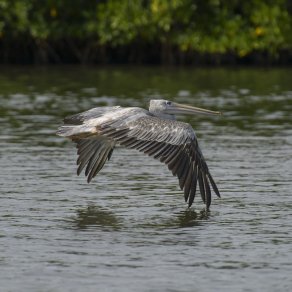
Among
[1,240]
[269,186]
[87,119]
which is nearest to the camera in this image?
[1,240]

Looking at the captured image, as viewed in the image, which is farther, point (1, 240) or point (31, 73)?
point (31, 73)

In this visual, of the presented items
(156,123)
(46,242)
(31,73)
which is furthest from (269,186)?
(31,73)

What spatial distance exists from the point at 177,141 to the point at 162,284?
3.10 m

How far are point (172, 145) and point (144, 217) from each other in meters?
0.75

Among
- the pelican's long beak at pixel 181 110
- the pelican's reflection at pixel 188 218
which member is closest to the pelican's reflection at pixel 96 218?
the pelican's reflection at pixel 188 218

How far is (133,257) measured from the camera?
955 centimetres

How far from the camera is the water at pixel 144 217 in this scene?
29.3ft

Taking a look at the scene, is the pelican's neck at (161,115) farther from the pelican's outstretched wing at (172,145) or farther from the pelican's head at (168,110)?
the pelican's outstretched wing at (172,145)

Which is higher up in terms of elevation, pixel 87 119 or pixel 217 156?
pixel 87 119

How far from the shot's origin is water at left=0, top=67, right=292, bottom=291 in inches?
352

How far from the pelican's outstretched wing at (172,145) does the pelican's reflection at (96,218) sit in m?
0.69

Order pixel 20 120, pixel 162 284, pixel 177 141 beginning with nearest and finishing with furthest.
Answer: pixel 162 284
pixel 177 141
pixel 20 120

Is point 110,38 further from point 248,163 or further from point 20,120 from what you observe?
point 248,163

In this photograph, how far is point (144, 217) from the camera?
11.4m
